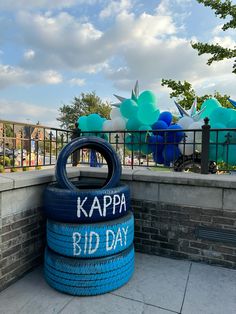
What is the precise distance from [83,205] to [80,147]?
0.75m

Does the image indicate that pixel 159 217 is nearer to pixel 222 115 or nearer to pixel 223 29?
pixel 222 115

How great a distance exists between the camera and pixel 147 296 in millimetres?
2350

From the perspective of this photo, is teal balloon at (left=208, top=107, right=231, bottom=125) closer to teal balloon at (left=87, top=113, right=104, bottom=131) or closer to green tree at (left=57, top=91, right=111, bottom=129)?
teal balloon at (left=87, top=113, right=104, bottom=131)

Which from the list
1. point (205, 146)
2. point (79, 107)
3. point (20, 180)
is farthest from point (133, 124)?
point (79, 107)

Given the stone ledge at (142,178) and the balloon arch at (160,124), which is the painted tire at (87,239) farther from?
the balloon arch at (160,124)

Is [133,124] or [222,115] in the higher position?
[222,115]

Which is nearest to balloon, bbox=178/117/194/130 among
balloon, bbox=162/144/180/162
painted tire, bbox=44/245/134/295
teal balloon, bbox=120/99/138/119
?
balloon, bbox=162/144/180/162

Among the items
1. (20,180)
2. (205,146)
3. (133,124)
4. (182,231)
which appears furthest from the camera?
(133,124)

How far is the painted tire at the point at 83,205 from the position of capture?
93.3 inches

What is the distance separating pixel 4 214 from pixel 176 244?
87.9 inches

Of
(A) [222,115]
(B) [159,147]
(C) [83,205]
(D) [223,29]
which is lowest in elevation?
(C) [83,205]

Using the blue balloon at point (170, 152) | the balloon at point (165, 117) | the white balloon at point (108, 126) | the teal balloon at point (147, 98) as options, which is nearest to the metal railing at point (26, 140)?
the white balloon at point (108, 126)

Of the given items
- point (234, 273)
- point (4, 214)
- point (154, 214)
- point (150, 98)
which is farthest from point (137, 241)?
point (150, 98)

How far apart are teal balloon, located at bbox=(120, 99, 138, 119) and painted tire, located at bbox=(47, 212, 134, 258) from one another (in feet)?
10.6
